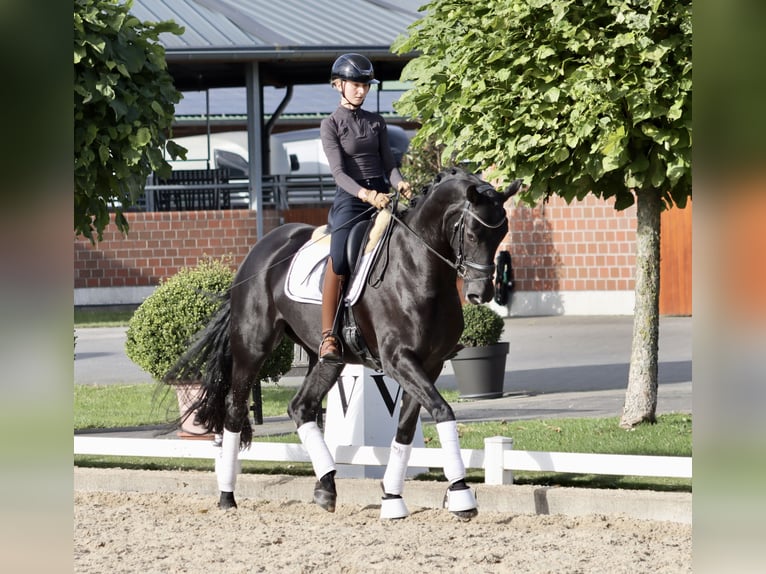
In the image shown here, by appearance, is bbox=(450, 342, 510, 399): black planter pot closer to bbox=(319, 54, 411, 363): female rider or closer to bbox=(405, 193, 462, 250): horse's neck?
bbox=(319, 54, 411, 363): female rider

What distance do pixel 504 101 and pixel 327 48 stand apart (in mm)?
14437

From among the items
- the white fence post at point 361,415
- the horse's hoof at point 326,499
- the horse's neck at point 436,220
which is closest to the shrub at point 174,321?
the white fence post at point 361,415

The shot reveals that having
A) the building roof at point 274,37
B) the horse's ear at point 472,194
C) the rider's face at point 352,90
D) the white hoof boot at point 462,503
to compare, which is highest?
the building roof at point 274,37

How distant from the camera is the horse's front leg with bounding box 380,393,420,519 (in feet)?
21.5

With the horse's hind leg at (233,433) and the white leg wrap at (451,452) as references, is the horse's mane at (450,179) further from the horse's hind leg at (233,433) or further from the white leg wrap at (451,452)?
the horse's hind leg at (233,433)

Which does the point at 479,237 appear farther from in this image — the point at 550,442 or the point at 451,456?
the point at 550,442

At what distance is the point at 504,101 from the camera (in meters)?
8.12

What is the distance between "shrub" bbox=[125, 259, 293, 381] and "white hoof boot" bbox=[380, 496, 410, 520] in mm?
Result: 3387

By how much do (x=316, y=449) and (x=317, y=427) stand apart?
0.57ft

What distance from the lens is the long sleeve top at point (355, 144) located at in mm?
6855

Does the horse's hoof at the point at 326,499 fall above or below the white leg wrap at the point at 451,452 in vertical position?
below

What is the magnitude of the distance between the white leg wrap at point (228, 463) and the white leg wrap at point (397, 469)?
1.16 metres

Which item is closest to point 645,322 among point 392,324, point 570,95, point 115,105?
point 570,95
